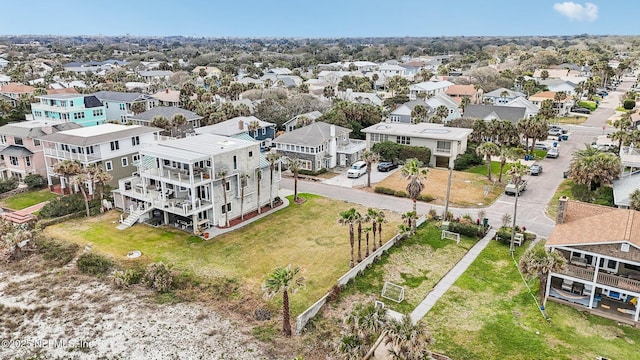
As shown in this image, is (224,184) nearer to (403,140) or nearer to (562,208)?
(562,208)

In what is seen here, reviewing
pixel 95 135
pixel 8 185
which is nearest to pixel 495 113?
pixel 95 135

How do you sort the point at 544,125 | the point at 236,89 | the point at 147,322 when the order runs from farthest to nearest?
the point at 236,89 < the point at 544,125 < the point at 147,322

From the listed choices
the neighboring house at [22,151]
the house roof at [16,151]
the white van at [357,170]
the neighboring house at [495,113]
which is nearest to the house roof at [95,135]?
the house roof at [16,151]

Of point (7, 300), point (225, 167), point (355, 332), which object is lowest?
point (7, 300)

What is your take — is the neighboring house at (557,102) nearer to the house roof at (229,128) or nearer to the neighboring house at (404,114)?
the neighboring house at (404,114)

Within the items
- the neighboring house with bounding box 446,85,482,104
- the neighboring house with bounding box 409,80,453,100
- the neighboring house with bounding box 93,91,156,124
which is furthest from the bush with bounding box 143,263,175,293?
the neighboring house with bounding box 446,85,482,104

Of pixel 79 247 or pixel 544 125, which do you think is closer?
pixel 79 247

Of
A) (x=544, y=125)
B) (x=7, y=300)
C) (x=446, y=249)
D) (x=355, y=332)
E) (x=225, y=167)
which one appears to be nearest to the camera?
(x=355, y=332)

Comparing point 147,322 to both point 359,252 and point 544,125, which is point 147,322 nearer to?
point 359,252

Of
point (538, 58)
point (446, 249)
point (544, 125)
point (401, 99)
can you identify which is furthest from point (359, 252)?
point (538, 58)
